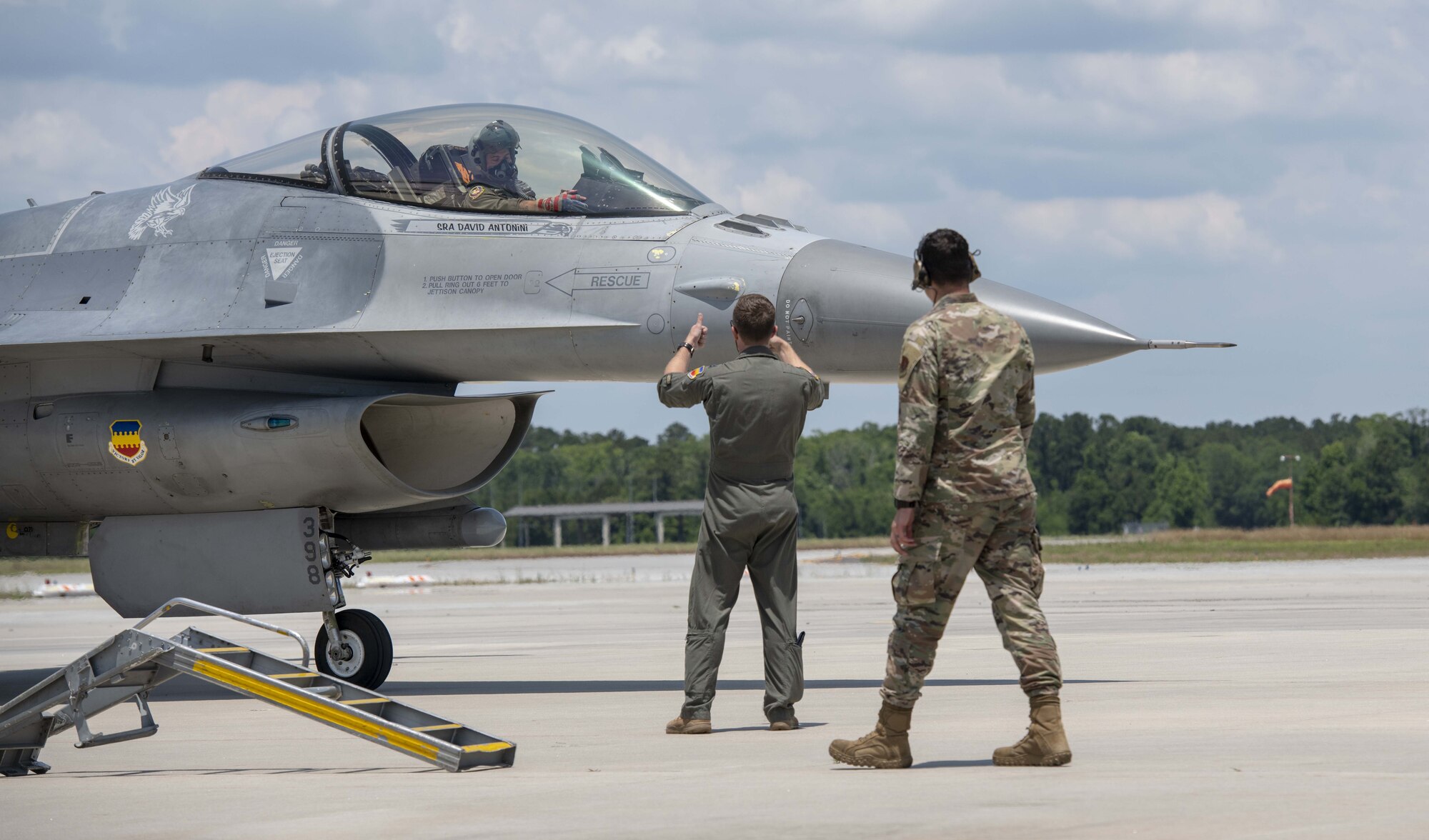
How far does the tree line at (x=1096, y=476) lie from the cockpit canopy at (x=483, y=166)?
93.2 metres

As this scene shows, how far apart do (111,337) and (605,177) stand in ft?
10.9

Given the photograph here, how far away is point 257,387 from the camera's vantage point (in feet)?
33.8

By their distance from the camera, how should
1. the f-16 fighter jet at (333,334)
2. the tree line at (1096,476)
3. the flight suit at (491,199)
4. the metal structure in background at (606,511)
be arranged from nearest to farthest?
the f-16 fighter jet at (333,334)
the flight suit at (491,199)
the metal structure in background at (606,511)
the tree line at (1096,476)

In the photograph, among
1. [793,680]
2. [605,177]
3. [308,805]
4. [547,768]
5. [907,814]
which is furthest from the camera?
[605,177]

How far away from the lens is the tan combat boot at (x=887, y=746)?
575 centimetres

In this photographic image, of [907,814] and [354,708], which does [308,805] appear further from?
[907,814]

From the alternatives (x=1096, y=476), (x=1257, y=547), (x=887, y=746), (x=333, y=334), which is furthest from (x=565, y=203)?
(x=1096, y=476)

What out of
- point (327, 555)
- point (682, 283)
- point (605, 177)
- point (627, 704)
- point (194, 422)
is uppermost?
point (605, 177)

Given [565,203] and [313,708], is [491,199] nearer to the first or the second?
[565,203]

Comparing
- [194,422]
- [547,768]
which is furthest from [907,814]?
[194,422]

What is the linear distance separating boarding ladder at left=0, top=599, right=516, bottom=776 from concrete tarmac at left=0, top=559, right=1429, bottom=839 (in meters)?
0.16

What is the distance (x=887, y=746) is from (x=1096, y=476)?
125626 millimetres

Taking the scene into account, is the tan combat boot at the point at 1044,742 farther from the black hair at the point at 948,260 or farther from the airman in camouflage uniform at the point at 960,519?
the black hair at the point at 948,260

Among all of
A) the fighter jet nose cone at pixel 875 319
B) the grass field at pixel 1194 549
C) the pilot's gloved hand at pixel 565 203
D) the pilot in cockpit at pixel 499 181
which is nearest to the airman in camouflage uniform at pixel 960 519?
the fighter jet nose cone at pixel 875 319
